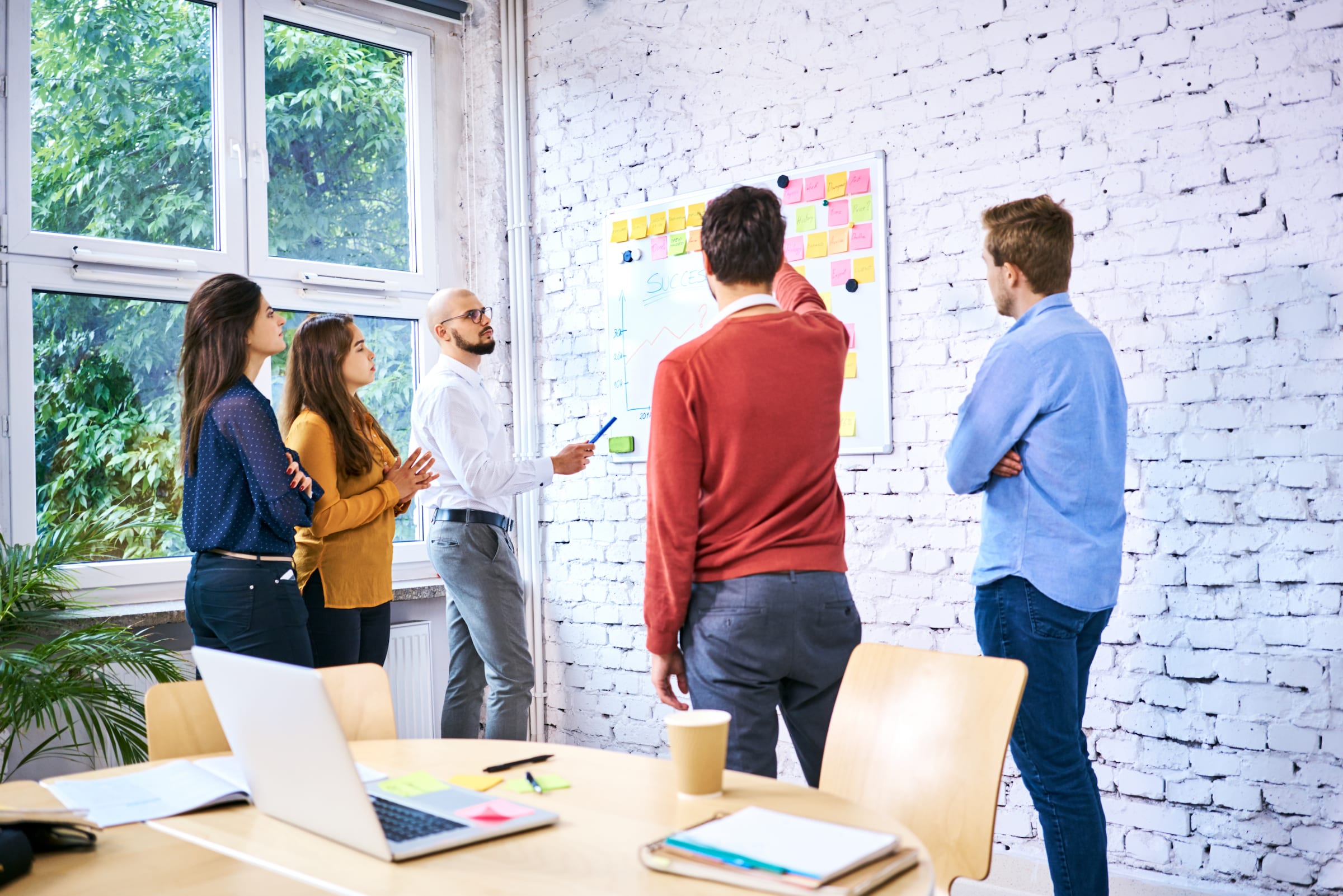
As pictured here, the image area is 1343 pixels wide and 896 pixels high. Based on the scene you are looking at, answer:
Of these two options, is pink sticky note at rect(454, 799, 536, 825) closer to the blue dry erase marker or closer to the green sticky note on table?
the green sticky note on table

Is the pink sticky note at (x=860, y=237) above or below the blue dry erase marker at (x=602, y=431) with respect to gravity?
above

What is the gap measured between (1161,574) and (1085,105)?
1179 millimetres

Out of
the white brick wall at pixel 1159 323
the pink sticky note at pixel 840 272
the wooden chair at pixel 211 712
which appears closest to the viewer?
the wooden chair at pixel 211 712

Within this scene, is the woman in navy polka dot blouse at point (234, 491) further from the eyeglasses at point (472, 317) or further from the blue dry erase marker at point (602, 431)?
the blue dry erase marker at point (602, 431)

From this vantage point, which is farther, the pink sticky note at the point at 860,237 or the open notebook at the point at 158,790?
the pink sticky note at the point at 860,237

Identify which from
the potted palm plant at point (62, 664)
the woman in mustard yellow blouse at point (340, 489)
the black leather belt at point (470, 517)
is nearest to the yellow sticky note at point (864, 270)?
the black leather belt at point (470, 517)

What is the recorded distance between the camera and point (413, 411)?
3.21m

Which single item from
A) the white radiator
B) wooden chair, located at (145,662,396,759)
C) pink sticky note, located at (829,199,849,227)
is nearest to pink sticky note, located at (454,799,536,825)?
wooden chair, located at (145,662,396,759)

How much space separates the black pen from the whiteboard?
166 cm

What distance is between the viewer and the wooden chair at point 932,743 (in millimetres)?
1408

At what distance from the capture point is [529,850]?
3.54 ft

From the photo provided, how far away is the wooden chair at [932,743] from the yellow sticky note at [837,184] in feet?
6.17

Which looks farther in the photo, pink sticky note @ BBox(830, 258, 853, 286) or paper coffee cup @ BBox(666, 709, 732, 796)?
pink sticky note @ BBox(830, 258, 853, 286)

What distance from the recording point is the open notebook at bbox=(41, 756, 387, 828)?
1.23 metres
